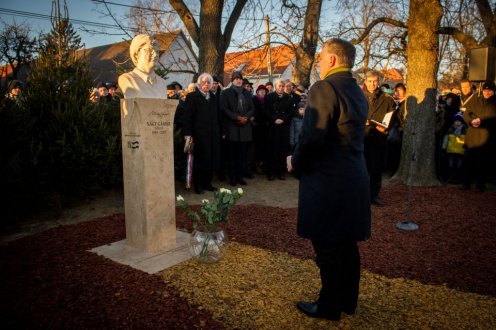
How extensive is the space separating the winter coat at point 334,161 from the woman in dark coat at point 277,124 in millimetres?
5936

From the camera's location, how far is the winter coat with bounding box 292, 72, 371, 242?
259cm

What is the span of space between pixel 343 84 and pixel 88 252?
129 inches

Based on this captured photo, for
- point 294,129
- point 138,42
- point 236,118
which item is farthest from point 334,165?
point 294,129

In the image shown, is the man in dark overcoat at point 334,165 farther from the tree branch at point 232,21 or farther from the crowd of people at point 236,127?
the tree branch at point 232,21

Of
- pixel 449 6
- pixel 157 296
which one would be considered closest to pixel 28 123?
pixel 157 296

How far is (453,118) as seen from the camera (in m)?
9.34

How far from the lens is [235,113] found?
7.96 m

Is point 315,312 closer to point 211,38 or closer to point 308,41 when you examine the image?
point 211,38

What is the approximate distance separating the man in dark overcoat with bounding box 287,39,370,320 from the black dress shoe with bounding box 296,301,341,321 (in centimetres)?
20

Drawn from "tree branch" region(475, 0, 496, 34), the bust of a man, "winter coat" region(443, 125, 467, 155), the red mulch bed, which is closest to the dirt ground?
the red mulch bed

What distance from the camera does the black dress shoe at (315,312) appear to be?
2.88m

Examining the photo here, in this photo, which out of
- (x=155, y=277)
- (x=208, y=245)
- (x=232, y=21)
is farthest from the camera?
(x=232, y=21)

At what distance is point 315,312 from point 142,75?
309cm

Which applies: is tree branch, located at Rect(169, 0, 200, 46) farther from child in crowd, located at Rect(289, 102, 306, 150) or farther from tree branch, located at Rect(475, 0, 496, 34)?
tree branch, located at Rect(475, 0, 496, 34)
